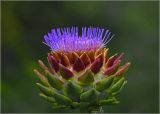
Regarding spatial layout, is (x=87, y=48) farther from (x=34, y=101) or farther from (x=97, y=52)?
(x=34, y=101)

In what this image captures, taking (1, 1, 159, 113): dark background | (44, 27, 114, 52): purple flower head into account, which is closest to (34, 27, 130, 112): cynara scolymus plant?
(44, 27, 114, 52): purple flower head

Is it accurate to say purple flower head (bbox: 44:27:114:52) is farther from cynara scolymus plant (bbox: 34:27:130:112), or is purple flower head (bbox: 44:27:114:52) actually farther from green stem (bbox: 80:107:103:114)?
green stem (bbox: 80:107:103:114)

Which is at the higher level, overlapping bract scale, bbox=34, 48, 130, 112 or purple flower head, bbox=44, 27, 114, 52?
purple flower head, bbox=44, 27, 114, 52

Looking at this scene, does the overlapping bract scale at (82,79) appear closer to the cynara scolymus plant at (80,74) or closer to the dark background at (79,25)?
the cynara scolymus plant at (80,74)

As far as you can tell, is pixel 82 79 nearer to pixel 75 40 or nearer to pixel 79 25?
pixel 75 40

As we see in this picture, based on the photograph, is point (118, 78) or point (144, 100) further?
point (144, 100)

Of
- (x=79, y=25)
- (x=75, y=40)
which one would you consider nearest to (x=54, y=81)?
(x=75, y=40)

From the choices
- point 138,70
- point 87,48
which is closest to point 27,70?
point 138,70

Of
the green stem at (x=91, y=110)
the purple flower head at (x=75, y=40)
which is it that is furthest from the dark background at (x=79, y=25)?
the green stem at (x=91, y=110)
